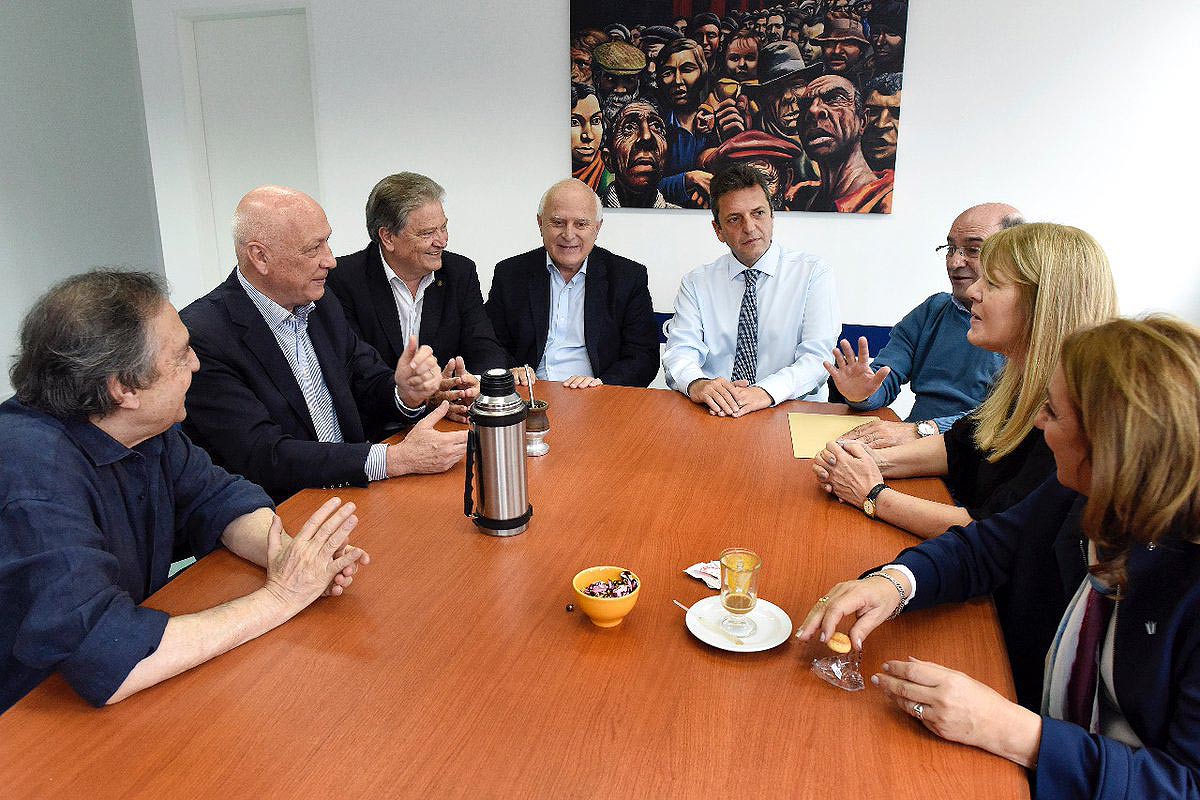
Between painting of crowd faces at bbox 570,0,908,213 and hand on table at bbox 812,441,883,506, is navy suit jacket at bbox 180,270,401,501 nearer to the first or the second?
hand on table at bbox 812,441,883,506

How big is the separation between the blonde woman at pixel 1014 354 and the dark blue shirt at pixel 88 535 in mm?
1213

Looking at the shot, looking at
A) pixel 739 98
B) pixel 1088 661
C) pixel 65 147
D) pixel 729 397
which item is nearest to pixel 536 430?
pixel 729 397

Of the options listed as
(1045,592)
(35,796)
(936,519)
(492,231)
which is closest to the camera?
(35,796)

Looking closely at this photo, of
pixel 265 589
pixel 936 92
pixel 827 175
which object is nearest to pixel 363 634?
pixel 265 589

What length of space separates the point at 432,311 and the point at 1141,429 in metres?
2.54

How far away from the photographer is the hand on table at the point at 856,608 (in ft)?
3.66

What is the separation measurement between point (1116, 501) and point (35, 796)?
4.16 ft

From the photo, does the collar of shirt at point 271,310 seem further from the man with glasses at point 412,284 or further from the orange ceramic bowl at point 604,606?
the orange ceramic bowl at point 604,606

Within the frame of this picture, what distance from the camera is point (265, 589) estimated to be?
3.98ft

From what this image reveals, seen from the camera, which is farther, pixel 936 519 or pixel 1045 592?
pixel 936 519

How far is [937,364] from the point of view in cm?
253

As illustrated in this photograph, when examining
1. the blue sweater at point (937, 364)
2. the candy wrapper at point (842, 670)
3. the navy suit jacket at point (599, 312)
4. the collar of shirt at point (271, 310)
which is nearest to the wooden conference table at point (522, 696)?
the candy wrapper at point (842, 670)

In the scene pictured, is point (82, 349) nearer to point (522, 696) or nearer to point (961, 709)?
point (522, 696)

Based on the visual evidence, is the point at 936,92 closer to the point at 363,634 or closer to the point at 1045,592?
the point at 1045,592
